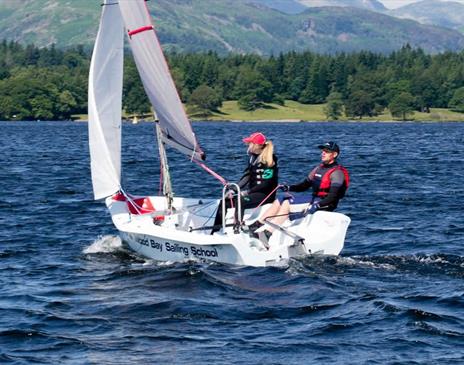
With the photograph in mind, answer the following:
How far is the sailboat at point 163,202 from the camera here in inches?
798

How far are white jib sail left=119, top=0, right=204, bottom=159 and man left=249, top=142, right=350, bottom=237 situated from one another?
211cm

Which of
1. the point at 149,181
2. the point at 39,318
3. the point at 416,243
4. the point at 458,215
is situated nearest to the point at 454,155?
the point at 149,181

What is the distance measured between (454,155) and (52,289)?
51.3 meters

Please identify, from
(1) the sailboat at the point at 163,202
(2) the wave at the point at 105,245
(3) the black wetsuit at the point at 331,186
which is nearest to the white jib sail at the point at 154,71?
(1) the sailboat at the point at 163,202

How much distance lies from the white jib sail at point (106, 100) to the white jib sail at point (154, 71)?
3.48 feet

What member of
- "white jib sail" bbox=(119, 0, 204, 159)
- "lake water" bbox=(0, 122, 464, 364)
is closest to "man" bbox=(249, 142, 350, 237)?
"lake water" bbox=(0, 122, 464, 364)

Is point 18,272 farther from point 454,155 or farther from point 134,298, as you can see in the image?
point 454,155

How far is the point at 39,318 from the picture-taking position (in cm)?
1636

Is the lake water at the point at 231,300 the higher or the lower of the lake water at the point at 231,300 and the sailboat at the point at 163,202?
the lower

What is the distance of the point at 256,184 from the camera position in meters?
21.5

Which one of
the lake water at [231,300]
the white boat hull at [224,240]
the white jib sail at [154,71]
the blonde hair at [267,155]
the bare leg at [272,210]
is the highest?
the white jib sail at [154,71]

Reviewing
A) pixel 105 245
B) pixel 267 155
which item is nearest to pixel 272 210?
pixel 267 155

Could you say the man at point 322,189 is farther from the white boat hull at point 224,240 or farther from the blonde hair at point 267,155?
the blonde hair at point 267,155

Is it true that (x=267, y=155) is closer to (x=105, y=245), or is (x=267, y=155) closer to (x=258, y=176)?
(x=258, y=176)
